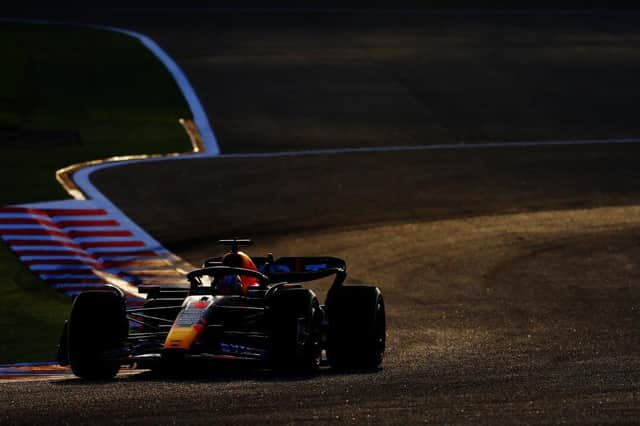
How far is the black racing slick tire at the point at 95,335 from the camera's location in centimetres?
1392

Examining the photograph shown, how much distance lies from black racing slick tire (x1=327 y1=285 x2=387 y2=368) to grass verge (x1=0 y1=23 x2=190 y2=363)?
16.5 ft

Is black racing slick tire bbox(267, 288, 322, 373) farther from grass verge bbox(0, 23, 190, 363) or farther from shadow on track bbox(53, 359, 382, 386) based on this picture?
grass verge bbox(0, 23, 190, 363)

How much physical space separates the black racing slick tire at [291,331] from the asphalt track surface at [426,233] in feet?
0.80

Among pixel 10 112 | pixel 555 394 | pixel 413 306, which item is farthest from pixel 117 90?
pixel 555 394

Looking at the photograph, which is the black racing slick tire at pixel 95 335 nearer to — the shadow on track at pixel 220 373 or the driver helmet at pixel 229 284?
the shadow on track at pixel 220 373

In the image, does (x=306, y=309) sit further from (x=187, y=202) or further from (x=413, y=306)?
(x=187, y=202)

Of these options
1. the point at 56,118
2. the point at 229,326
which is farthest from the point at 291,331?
the point at 56,118

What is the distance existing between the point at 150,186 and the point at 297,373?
1583cm

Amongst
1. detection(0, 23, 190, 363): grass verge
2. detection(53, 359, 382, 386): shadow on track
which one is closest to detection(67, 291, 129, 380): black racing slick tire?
detection(53, 359, 382, 386): shadow on track

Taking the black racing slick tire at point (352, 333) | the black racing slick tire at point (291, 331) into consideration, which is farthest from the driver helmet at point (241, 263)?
the black racing slick tire at point (291, 331)

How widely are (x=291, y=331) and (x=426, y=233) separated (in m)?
11.8

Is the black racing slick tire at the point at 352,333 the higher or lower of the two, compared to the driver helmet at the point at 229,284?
lower

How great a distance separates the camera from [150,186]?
1142 inches

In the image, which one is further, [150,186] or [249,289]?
[150,186]
